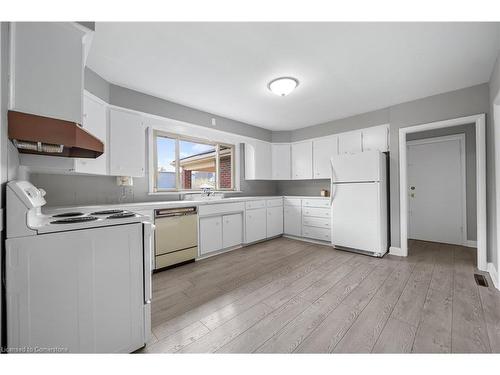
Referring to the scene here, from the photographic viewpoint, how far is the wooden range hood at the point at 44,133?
50.3 inches

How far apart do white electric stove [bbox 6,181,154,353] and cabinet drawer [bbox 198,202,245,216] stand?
1841 mm

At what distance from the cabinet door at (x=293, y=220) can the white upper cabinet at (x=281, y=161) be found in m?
0.81

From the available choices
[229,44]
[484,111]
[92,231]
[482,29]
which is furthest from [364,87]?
[92,231]

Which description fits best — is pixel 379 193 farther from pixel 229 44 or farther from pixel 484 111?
pixel 229 44

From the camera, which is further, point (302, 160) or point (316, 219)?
point (302, 160)

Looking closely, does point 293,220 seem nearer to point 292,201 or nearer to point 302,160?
point 292,201

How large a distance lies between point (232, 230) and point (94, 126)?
245 centimetres

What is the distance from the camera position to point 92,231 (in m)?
1.24

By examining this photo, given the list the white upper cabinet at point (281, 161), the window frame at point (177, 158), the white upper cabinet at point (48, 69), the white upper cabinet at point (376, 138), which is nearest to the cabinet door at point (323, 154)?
the white upper cabinet at point (376, 138)

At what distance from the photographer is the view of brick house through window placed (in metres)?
3.48

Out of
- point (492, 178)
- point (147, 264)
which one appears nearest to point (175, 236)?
point (147, 264)

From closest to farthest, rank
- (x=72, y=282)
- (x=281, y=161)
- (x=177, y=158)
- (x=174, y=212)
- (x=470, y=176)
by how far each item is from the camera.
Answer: (x=72, y=282) → (x=174, y=212) → (x=177, y=158) → (x=470, y=176) → (x=281, y=161)

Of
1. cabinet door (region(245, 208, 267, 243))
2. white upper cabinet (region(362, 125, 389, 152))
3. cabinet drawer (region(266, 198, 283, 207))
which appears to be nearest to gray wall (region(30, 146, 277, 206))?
cabinet door (region(245, 208, 267, 243))

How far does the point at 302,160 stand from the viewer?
186 inches
